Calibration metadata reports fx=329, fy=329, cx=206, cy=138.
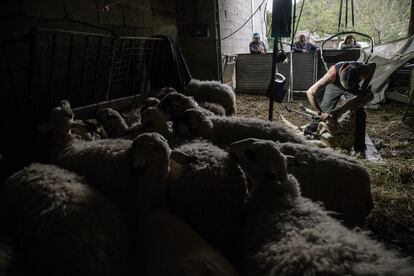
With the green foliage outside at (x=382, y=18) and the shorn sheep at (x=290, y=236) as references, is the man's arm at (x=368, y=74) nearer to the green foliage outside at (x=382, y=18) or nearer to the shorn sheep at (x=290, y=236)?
the shorn sheep at (x=290, y=236)

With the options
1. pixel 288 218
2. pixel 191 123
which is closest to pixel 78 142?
pixel 191 123

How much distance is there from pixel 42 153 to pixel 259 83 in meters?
7.98

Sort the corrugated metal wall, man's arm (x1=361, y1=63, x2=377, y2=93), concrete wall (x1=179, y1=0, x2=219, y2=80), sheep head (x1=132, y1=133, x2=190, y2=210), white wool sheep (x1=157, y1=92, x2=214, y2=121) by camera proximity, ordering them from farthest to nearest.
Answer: the corrugated metal wall → concrete wall (x1=179, y1=0, x2=219, y2=80) → man's arm (x1=361, y1=63, x2=377, y2=93) → white wool sheep (x1=157, y1=92, x2=214, y2=121) → sheep head (x1=132, y1=133, x2=190, y2=210)

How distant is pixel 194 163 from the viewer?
2068 mm

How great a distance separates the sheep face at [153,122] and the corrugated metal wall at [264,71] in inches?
281

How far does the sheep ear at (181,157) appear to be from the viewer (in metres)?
2.02

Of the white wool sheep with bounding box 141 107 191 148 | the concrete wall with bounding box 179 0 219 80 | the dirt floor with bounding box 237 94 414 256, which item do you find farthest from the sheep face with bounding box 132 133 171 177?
the concrete wall with bounding box 179 0 219 80

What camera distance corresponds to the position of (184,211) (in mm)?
1951

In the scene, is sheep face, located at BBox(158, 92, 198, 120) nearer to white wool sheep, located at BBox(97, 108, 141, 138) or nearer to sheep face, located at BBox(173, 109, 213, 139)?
white wool sheep, located at BBox(97, 108, 141, 138)

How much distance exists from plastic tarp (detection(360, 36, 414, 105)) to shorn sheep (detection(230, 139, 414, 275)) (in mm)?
7301

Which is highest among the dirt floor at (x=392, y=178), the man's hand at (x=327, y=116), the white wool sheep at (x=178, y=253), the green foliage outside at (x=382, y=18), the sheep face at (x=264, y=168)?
the green foliage outside at (x=382, y=18)

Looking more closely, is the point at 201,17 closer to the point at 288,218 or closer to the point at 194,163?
the point at 194,163

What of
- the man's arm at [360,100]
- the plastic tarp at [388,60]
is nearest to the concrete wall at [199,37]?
the man's arm at [360,100]

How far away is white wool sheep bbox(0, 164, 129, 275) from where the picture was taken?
4.61 feet
